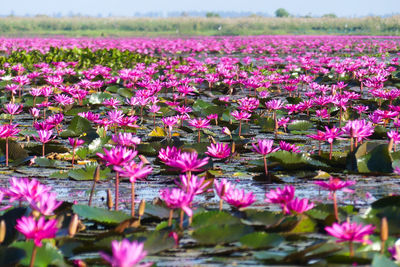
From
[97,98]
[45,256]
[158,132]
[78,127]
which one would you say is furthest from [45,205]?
[97,98]

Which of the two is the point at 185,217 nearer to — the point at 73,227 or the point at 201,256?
the point at 201,256

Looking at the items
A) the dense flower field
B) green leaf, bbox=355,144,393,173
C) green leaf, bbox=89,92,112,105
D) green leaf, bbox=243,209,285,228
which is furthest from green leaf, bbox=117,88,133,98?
green leaf, bbox=243,209,285,228

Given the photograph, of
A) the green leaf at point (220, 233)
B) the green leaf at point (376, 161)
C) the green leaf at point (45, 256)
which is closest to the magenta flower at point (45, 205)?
the green leaf at point (45, 256)

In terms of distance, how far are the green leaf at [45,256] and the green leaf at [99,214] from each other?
455 millimetres

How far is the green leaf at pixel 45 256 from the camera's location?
1975 millimetres

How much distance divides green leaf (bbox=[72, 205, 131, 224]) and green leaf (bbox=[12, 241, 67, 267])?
45 centimetres

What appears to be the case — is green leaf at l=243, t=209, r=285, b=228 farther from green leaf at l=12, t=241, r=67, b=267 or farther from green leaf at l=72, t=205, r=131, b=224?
green leaf at l=12, t=241, r=67, b=267

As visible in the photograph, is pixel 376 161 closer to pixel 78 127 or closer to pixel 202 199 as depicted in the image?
pixel 202 199

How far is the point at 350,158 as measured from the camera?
362 centimetres

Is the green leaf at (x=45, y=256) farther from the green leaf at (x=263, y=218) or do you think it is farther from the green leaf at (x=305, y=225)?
the green leaf at (x=305, y=225)

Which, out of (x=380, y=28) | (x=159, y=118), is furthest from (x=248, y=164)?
(x=380, y=28)

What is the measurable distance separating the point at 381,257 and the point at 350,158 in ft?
6.43

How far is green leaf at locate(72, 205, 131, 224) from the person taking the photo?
2467 millimetres

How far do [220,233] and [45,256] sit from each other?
0.68 m
